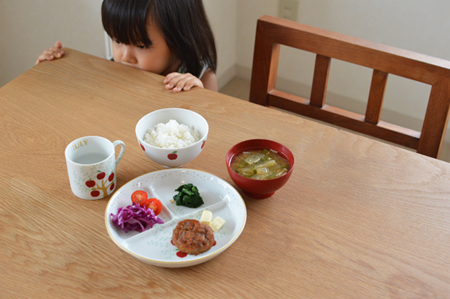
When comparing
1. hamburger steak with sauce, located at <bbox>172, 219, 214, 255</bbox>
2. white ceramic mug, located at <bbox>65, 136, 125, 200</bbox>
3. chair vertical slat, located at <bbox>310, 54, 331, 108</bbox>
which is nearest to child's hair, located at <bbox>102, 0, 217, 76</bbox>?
chair vertical slat, located at <bbox>310, 54, 331, 108</bbox>

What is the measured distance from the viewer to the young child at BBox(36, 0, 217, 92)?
4.43 ft

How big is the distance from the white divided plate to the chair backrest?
585 millimetres

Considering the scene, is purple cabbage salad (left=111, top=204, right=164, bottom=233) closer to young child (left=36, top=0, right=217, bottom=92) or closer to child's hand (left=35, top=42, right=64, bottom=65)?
young child (left=36, top=0, right=217, bottom=92)

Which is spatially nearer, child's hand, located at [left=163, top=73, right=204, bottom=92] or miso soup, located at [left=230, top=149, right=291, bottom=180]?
miso soup, located at [left=230, top=149, right=291, bottom=180]

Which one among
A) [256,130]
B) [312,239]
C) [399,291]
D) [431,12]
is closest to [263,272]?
[312,239]

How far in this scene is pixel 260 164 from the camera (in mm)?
913

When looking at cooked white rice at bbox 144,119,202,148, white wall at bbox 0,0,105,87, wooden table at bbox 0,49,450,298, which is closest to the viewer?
wooden table at bbox 0,49,450,298

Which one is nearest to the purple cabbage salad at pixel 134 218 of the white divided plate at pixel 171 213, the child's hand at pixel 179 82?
the white divided plate at pixel 171 213

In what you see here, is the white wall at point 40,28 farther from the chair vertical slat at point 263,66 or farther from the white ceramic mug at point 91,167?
the white ceramic mug at point 91,167

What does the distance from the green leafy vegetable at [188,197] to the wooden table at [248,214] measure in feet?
0.35

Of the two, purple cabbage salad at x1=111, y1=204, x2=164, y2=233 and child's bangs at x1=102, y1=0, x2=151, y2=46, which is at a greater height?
child's bangs at x1=102, y1=0, x2=151, y2=46

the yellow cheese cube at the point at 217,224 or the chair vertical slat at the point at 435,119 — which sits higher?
the chair vertical slat at the point at 435,119

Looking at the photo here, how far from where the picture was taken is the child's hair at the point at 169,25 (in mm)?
1354

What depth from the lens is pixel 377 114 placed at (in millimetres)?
1279
